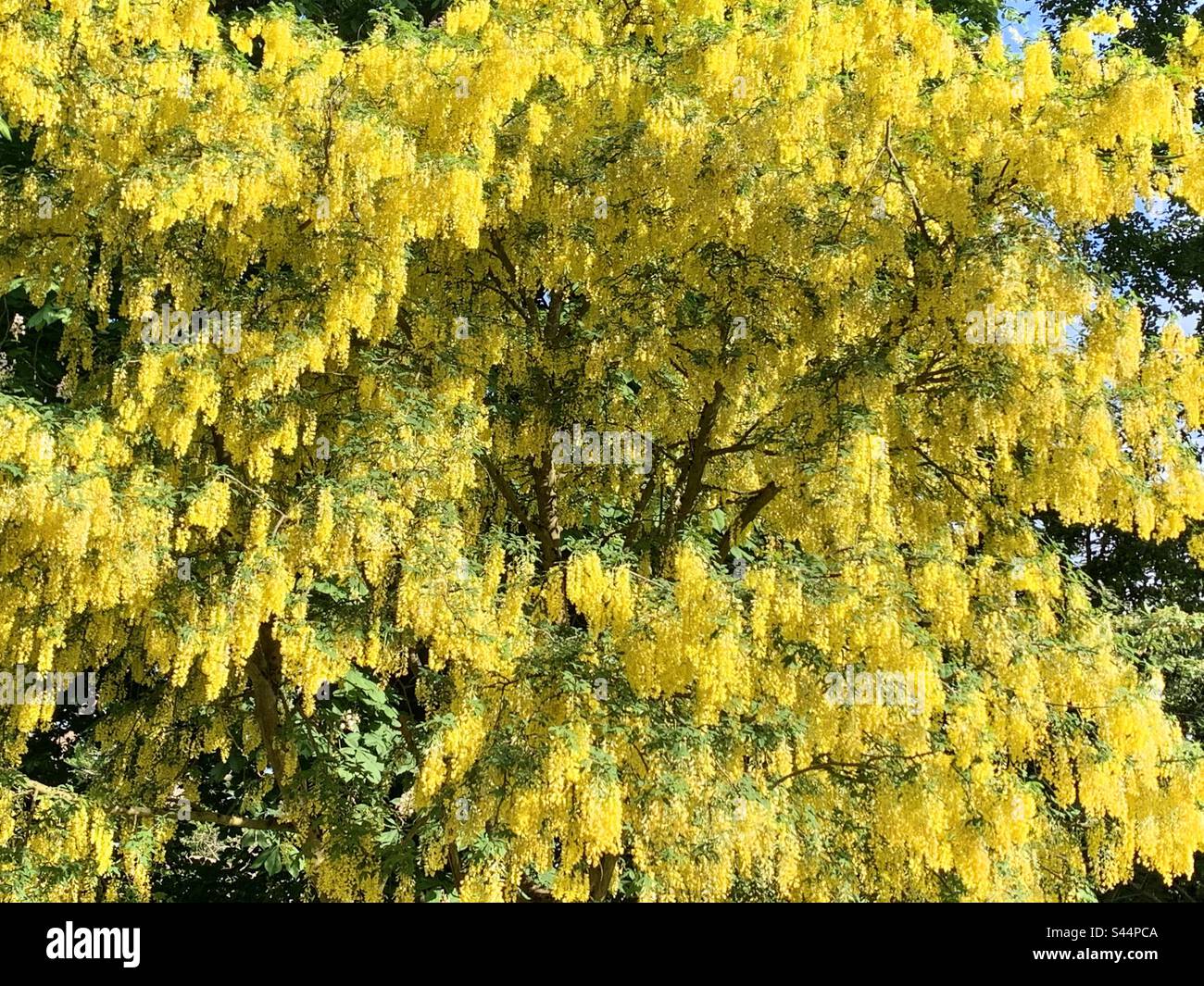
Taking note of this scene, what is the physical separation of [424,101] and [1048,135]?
12.1ft

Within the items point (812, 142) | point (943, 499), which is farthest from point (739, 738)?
point (812, 142)

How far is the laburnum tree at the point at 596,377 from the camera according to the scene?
7020mm

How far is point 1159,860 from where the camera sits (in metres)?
7.84

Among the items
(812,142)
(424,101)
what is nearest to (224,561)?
(424,101)

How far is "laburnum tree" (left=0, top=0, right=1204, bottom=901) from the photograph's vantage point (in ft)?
23.0

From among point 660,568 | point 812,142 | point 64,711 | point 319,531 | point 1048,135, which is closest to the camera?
point 319,531

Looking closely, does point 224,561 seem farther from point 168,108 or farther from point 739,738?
point 739,738

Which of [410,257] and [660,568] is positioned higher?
[410,257]

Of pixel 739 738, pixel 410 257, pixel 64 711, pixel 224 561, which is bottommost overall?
pixel 739 738

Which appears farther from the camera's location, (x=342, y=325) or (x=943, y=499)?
(x=943, y=499)

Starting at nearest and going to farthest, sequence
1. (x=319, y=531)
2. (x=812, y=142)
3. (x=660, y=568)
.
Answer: (x=319, y=531) < (x=812, y=142) < (x=660, y=568)

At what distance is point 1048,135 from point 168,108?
5054mm

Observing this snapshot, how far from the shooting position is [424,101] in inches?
310

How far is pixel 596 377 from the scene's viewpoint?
29.3 feet
